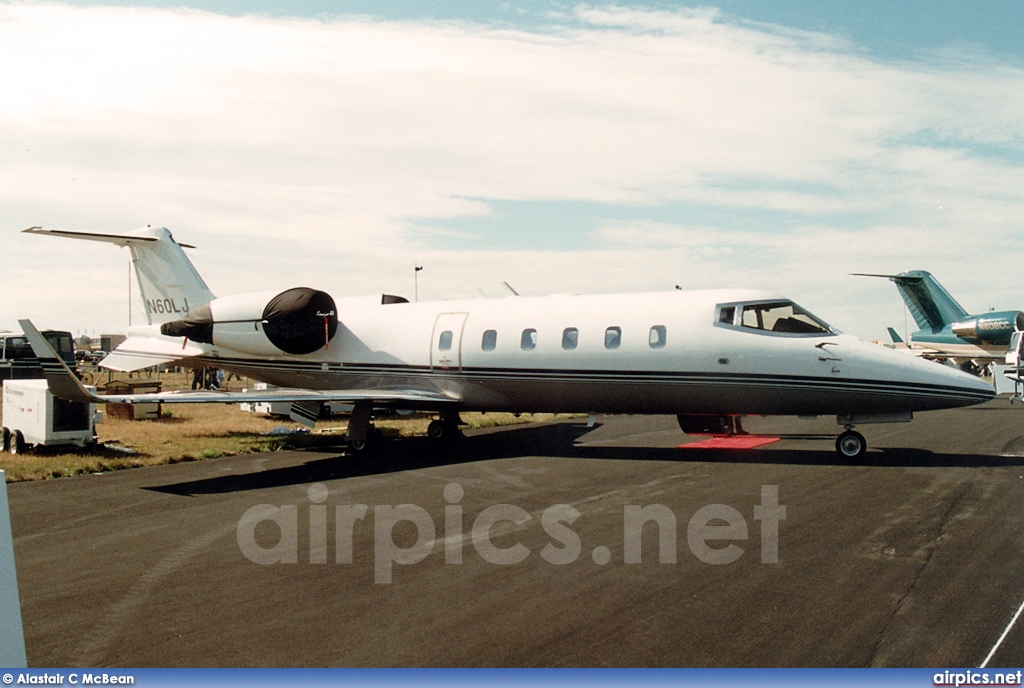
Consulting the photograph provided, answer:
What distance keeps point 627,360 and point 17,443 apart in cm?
1168

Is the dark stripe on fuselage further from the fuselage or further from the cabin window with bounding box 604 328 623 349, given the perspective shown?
the cabin window with bounding box 604 328 623 349

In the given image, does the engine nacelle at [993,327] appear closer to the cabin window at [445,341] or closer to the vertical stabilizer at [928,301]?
the vertical stabilizer at [928,301]

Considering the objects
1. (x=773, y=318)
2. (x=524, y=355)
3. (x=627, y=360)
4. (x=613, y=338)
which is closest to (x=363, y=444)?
(x=524, y=355)

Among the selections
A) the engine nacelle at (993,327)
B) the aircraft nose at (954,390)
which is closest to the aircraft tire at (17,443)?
the aircraft nose at (954,390)

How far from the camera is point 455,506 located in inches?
376

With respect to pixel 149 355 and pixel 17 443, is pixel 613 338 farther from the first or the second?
pixel 17 443

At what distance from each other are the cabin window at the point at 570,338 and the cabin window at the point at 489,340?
5.09 feet

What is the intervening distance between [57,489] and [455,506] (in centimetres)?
605

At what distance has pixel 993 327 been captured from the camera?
109 feet

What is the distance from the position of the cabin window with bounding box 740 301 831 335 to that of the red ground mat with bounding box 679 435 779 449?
278cm

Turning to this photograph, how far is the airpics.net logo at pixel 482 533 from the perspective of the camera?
7164 mm

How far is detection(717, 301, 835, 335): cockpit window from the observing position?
42.9 ft

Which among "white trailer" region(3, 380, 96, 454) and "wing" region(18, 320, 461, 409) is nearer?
"wing" region(18, 320, 461, 409)

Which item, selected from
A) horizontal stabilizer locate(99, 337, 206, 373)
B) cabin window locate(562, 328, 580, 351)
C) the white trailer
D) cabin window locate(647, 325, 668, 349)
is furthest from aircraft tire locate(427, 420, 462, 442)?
the white trailer
